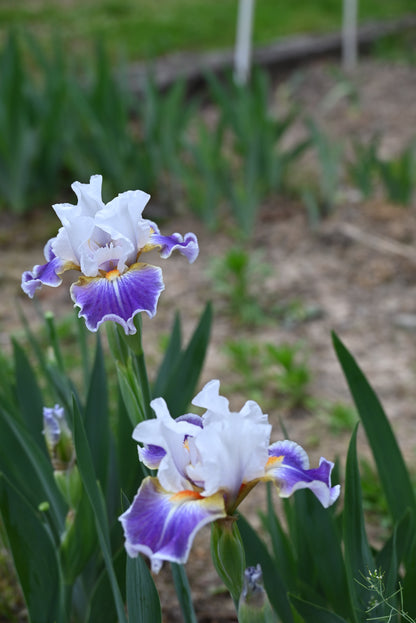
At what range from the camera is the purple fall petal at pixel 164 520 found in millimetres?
553

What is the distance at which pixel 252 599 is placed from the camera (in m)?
0.64

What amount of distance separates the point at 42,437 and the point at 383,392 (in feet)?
3.56

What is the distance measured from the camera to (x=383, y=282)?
8.00 ft

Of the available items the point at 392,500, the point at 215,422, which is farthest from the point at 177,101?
the point at 215,422

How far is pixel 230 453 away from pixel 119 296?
0.20 metres

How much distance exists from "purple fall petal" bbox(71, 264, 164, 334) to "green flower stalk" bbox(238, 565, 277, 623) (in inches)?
10.1

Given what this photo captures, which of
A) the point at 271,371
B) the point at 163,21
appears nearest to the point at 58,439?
the point at 271,371

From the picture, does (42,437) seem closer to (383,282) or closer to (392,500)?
(392,500)

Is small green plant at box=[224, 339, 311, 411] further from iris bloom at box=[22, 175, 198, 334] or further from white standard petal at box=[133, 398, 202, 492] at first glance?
white standard petal at box=[133, 398, 202, 492]

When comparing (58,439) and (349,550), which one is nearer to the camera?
→ (349,550)

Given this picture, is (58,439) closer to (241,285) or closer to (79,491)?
(79,491)

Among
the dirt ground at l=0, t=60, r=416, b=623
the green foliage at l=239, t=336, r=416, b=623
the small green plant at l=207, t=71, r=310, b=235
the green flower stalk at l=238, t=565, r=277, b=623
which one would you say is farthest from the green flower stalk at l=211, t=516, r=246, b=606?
the small green plant at l=207, t=71, r=310, b=235

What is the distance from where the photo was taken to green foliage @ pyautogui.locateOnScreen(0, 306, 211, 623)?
79 cm

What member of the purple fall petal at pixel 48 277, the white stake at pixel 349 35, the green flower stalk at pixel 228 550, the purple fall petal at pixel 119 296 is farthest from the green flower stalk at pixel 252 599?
the white stake at pixel 349 35
